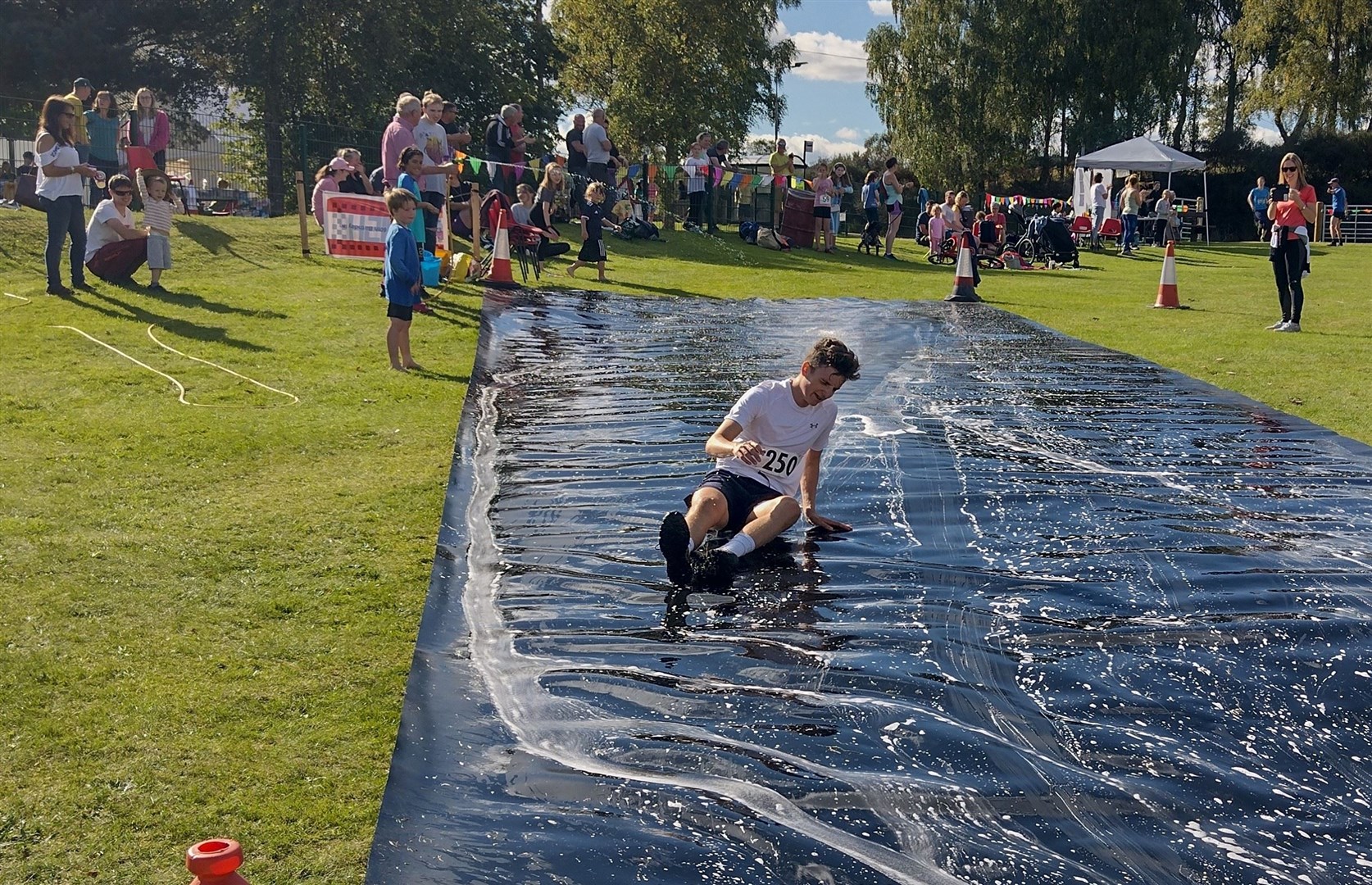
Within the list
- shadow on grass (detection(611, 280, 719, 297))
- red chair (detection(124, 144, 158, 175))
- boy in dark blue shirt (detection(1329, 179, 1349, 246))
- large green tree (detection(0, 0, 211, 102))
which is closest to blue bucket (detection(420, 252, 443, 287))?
shadow on grass (detection(611, 280, 719, 297))

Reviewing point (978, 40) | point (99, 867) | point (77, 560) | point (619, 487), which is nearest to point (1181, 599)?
point (619, 487)

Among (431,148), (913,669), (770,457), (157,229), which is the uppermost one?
(431,148)

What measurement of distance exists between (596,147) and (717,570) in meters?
18.0

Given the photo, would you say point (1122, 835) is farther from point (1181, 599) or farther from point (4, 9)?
point (4, 9)

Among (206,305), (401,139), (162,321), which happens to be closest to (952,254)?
(401,139)

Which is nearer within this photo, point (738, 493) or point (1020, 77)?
point (738, 493)

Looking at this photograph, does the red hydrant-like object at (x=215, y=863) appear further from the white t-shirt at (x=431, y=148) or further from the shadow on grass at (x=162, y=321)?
the white t-shirt at (x=431, y=148)

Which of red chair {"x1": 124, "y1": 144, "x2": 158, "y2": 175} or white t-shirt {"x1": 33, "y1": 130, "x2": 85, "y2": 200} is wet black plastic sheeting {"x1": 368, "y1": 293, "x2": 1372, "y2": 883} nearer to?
white t-shirt {"x1": 33, "y1": 130, "x2": 85, "y2": 200}

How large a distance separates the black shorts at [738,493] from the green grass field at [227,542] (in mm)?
1529

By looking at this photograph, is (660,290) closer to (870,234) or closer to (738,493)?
(870,234)

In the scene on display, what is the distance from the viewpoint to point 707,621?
19.0ft

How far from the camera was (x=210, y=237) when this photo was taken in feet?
62.9

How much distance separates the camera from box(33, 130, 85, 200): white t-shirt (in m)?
13.5

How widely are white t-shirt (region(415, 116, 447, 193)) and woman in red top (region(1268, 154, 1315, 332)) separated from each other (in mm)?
9774
